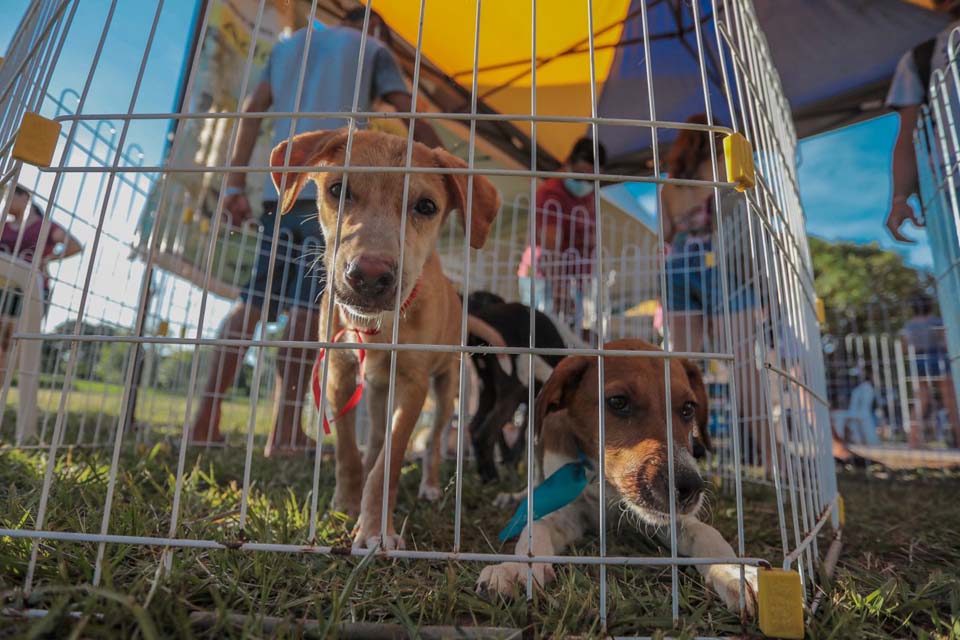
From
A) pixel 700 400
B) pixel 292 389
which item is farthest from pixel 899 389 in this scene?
pixel 292 389

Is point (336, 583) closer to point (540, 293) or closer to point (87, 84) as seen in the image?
point (87, 84)

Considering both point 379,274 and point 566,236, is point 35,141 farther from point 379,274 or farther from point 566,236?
point 566,236

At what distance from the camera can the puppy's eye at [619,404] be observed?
6.73ft

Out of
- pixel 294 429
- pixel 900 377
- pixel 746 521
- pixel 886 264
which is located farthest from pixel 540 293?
pixel 886 264

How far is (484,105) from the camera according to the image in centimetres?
393

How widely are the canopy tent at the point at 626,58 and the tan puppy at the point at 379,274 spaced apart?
1.59ft

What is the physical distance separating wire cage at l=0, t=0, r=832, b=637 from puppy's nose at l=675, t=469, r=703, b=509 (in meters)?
0.02

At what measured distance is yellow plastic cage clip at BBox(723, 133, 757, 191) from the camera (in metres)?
1.48

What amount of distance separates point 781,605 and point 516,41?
Answer: 325cm

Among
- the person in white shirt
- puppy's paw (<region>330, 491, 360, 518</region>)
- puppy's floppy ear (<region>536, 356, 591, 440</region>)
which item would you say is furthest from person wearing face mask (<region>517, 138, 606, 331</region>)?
puppy's paw (<region>330, 491, 360, 518</region>)

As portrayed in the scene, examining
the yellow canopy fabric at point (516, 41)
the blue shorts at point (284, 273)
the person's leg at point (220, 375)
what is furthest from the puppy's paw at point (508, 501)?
the person's leg at point (220, 375)

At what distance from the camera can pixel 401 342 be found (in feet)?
7.72

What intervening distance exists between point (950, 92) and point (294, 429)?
4.54 m

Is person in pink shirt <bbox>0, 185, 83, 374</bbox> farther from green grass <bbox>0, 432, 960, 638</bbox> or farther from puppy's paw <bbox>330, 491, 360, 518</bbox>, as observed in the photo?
puppy's paw <bbox>330, 491, 360, 518</bbox>
